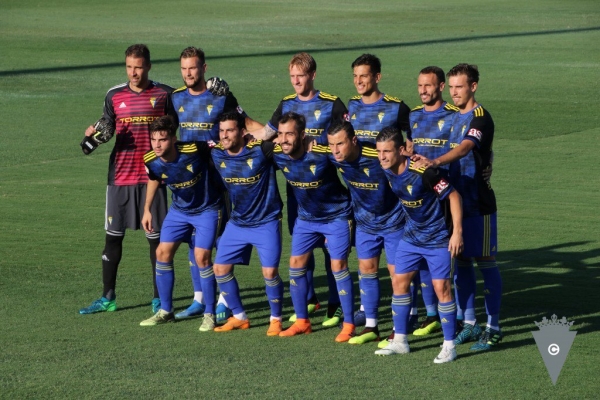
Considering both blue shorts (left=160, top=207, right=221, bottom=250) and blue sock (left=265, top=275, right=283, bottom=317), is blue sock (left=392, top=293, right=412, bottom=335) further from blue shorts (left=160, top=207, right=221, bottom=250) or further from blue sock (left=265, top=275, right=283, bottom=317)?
blue shorts (left=160, top=207, right=221, bottom=250)

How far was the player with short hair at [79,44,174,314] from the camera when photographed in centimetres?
1059

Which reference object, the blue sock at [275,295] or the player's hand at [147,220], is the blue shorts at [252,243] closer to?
the blue sock at [275,295]

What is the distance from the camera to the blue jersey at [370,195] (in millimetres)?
9266

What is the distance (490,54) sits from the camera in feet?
97.6

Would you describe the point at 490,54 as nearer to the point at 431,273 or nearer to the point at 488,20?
the point at 488,20

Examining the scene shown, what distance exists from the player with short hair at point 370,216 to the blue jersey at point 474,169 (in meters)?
0.55

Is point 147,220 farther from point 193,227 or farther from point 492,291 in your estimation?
point 492,291

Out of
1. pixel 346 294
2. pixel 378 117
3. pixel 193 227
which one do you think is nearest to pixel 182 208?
pixel 193 227

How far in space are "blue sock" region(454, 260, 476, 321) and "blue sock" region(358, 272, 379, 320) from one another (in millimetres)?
716

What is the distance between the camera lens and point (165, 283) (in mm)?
10125

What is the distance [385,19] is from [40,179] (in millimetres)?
22687

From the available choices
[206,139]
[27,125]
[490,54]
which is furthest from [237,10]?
[206,139]

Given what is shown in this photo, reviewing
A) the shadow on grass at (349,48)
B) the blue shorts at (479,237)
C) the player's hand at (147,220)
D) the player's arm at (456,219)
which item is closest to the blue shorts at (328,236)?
the blue shorts at (479,237)

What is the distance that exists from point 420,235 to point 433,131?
1.04m
